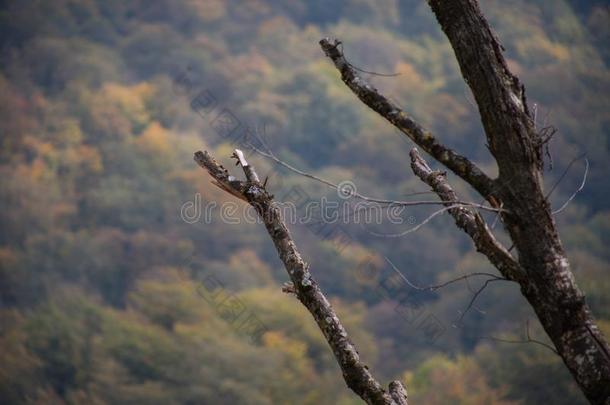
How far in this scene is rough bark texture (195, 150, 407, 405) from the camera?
153 inches

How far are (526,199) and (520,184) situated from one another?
0.08m

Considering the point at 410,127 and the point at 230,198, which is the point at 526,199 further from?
the point at 230,198

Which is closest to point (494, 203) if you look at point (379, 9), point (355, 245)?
point (355, 245)

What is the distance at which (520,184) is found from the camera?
3.52 meters

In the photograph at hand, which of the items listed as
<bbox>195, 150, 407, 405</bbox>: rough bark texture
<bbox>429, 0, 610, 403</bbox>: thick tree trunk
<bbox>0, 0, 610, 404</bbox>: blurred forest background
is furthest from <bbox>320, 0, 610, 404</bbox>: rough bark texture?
<bbox>0, 0, 610, 404</bbox>: blurred forest background

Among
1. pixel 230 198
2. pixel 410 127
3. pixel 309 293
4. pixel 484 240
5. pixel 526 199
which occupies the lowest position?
pixel 309 293

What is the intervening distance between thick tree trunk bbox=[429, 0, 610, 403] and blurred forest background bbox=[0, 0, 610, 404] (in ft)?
87.3

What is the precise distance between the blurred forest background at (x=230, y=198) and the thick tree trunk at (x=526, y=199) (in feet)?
87.3

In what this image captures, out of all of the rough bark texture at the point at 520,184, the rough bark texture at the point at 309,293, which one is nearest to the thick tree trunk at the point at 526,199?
the rough bark texture at the point at 520,184

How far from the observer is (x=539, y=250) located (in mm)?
3438

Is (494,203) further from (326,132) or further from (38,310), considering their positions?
(326,132)

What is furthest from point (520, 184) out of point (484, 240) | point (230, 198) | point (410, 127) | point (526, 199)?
point (230, 198)

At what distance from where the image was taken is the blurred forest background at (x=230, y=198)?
35062 millimetres

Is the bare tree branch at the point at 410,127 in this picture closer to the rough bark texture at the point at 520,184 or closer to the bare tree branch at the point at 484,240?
the rough bark texture at the point at 520,184
